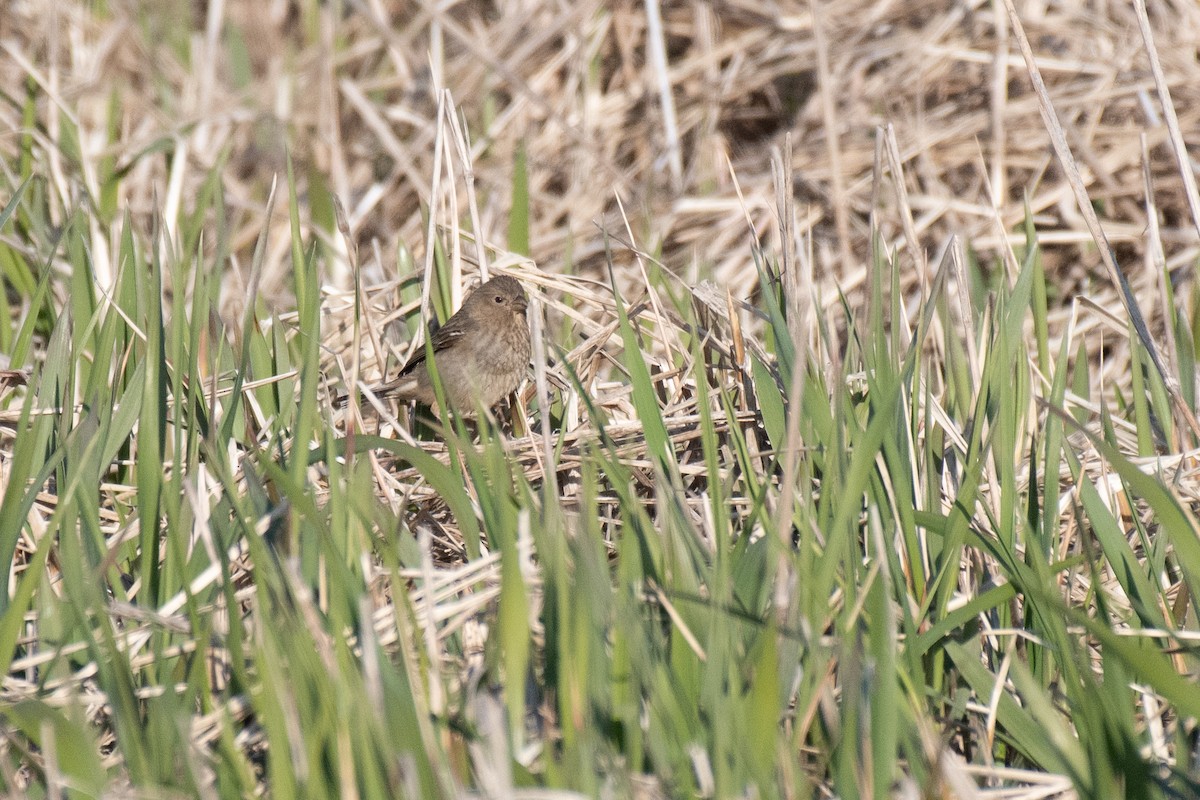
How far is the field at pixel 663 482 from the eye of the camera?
2.27 metres

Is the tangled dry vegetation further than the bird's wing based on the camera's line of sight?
Yes

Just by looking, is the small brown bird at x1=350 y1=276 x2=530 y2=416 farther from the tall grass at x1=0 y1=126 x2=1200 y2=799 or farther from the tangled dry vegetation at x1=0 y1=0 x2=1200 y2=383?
the tall grass at x1=0 y1=126 x2=1200 y2=799

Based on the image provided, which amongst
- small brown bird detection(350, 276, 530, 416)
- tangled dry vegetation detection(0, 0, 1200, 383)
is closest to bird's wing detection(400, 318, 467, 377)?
small brown bird detection(350, 276, 530, 416)

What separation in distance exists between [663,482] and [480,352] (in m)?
2.18

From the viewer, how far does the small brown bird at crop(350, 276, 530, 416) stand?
4.49m

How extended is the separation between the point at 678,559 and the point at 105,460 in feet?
4.85

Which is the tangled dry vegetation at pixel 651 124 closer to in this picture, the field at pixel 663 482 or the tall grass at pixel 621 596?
the field at pixel 663 482

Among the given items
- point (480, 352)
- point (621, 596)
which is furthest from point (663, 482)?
point (480, 352)

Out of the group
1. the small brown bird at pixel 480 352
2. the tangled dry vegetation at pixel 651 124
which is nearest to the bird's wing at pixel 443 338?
the small brown bird at pixel 480 352

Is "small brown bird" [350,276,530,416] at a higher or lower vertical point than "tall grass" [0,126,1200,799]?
higher

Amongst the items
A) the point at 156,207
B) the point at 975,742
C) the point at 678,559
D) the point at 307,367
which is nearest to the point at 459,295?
the point at 156,207

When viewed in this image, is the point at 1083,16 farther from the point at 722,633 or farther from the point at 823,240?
the point at 722,633

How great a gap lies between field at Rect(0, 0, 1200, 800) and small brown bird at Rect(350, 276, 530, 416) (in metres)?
0.07

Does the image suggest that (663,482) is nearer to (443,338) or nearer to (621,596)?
(621,596)
